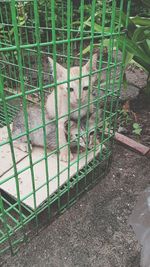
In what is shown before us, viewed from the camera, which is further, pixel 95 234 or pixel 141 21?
pixel 141 21

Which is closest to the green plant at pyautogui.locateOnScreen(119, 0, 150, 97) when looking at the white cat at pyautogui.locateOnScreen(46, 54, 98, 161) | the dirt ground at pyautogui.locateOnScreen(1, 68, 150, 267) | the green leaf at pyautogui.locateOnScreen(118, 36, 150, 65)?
the green leaf at pyautogui.locateOnScreen(118, 36, 150, 65)

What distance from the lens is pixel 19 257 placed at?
1134 mm

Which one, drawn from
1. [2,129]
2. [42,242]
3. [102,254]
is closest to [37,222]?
[42,242]

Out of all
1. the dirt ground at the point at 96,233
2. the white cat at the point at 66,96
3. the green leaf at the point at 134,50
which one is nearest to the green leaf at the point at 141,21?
the green leaf at the point at 134,50

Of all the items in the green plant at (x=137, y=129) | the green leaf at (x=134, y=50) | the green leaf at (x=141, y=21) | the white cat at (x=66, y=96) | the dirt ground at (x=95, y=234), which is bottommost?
the dirt ground at (x=95, y=234)

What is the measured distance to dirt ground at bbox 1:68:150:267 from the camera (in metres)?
1.13

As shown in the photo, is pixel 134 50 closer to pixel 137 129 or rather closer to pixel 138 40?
pixel 138 40

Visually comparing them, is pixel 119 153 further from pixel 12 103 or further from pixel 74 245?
pixel 12 103

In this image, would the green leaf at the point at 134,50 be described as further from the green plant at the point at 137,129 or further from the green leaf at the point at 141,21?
the green plant at the point at 137,129

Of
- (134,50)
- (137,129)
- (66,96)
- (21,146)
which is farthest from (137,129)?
(21,146)

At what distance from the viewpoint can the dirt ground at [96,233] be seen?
1.13m

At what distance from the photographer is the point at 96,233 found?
126 cm

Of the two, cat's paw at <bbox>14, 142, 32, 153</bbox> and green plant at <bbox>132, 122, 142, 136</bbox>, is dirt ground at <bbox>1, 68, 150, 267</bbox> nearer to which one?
green plant at <bbox>132, 122, 142, 136</bbox>

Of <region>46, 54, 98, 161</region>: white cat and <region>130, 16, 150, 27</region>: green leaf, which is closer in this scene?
<region>46, 54, 98, 161</region>: white cat
